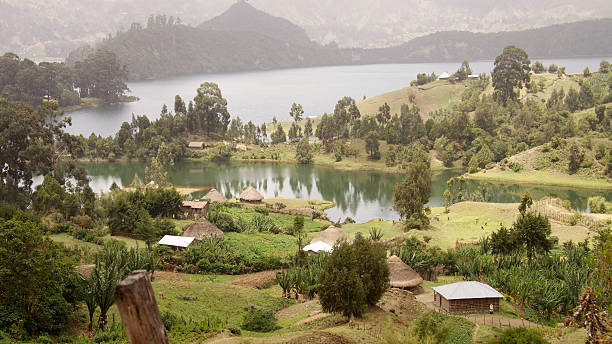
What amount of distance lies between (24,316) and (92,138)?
64234 mm

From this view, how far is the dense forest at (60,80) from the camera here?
99062 mm

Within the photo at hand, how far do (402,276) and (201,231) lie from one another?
1306cm

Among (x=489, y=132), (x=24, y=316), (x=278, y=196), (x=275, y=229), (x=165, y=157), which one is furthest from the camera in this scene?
(x=489, y=132)

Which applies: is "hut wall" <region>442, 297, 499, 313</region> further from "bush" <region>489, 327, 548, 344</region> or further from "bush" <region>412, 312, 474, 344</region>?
"bush" <region>489, 327, 548, 344</region>

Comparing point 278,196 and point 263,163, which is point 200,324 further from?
point 263,163

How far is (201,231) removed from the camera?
102 ft

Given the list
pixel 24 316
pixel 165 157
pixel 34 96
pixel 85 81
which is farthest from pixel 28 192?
pixel 85 81

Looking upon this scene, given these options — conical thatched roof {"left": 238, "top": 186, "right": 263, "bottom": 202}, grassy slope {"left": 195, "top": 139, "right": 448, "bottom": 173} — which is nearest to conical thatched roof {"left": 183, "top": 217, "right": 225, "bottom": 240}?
conical thatched roof {"left": 238, "top": 186, "right": 263, "bottom": 202}

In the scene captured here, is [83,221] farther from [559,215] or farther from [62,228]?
[559,215]

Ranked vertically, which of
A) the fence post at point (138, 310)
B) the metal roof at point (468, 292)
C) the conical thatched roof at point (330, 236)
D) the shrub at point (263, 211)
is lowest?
the shrub at point (263, 211)

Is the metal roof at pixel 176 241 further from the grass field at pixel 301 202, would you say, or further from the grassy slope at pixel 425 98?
the grassy slope at pixel 425 98

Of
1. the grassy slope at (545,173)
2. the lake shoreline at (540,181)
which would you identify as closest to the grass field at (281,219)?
the lake shoreline at (540,181)

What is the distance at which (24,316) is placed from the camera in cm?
1455

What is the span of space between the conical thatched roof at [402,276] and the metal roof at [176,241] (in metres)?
11.9
